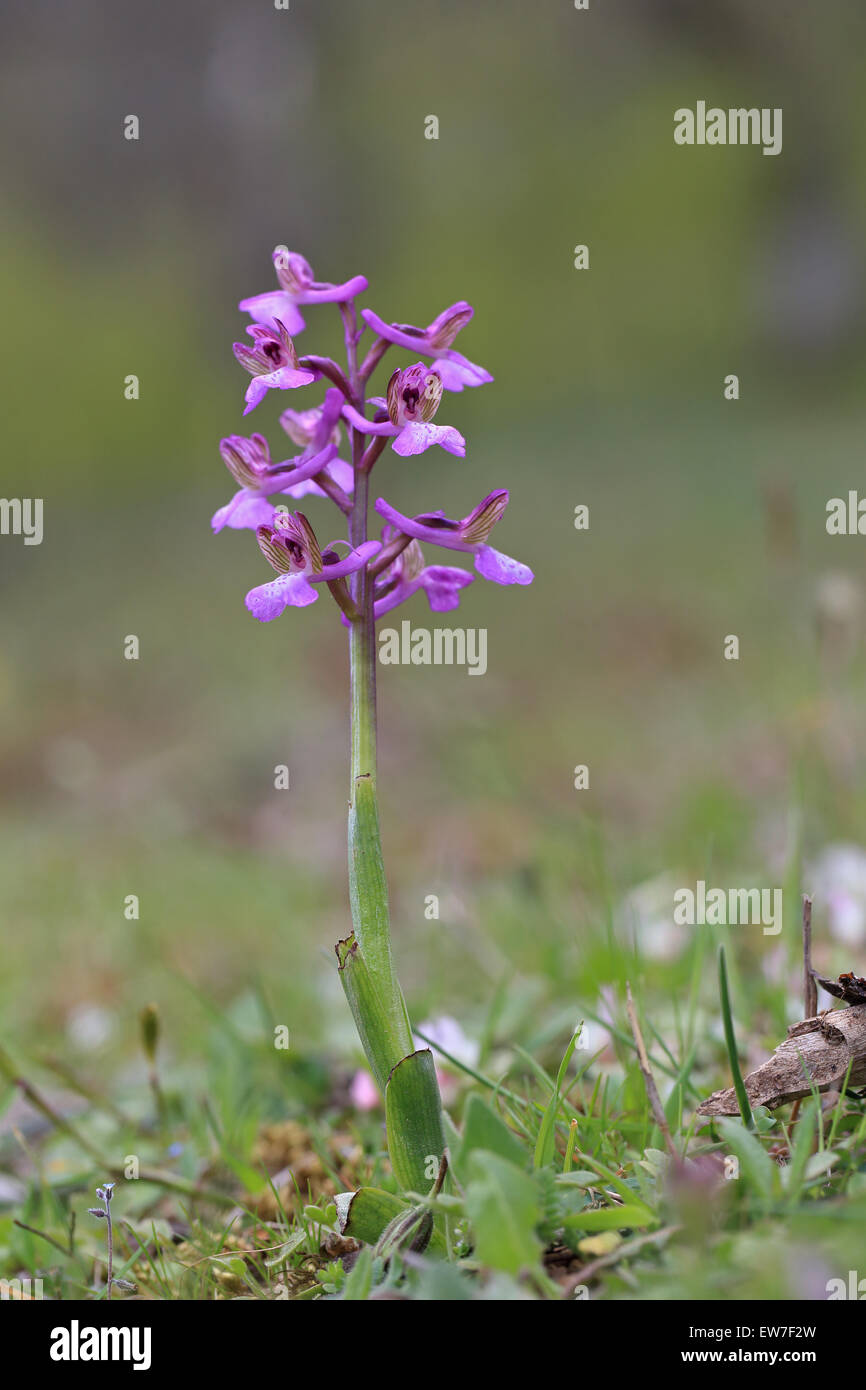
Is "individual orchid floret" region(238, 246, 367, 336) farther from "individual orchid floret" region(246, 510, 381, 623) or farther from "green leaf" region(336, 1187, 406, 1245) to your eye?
"green leaf" region(336, 1187, 406, 1245)

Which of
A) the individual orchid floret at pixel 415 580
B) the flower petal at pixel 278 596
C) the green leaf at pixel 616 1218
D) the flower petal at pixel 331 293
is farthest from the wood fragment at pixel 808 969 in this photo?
the flower petal at pixel 331 293

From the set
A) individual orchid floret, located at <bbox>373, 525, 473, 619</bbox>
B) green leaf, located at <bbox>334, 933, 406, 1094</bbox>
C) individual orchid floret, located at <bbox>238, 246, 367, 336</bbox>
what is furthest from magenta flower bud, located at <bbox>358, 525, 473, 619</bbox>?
green leaf, located at <bbox>334, 933, 406, 1094</bbox>

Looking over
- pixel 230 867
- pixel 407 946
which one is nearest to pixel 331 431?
pixel 407 946

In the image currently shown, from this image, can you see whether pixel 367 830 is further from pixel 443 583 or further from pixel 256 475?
pixel 256 475

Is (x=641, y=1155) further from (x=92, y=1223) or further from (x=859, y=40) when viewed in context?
(x=859, y=40)

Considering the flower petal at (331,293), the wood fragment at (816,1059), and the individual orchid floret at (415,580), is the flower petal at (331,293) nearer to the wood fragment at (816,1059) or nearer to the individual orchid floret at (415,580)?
the individual orchid floret at (415,580)

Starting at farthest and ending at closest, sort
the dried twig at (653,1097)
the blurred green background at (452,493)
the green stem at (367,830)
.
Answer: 1. the blurred green background at (452,493)
2. the green stem at (367,830)
3. the dried twig at (653,1097)
